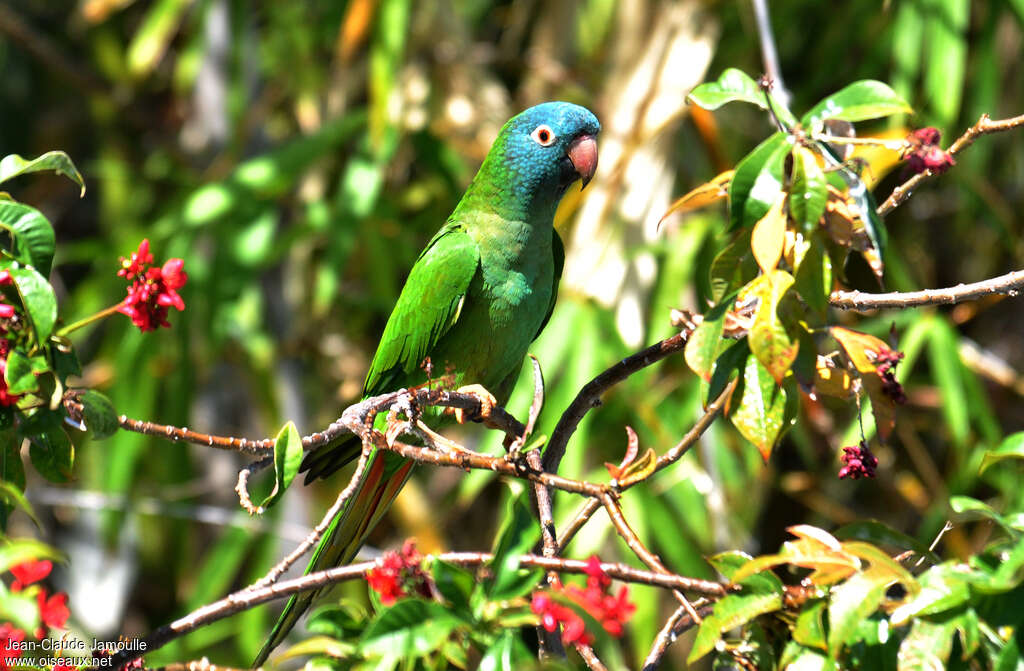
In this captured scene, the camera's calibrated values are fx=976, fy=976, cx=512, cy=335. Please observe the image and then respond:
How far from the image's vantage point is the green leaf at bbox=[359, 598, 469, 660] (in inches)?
39.8

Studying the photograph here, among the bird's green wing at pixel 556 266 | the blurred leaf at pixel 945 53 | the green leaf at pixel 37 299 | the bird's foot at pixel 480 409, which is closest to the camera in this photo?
the green leaf at pixel 37 299

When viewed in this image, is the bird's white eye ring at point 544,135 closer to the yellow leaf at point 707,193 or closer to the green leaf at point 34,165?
the yellow leaf at point 707,193

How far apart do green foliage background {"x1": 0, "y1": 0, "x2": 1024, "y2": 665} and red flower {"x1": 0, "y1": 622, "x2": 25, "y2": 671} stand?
5.51 ft

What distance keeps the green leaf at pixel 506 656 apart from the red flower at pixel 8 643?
1.74ft

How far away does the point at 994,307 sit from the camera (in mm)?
4145

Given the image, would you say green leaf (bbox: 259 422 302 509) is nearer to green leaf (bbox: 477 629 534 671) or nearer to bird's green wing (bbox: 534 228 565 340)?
green leaf (bbox: 477 629 534 671)

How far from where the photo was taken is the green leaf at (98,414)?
3.93 feet

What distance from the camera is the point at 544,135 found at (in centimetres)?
234

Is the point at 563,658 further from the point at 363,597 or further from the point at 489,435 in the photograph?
the point at 363,597

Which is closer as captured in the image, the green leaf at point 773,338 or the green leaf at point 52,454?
the green leaf at point 773,338

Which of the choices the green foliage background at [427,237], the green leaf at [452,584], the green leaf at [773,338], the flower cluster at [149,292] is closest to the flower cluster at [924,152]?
the green leaf at [773,338]

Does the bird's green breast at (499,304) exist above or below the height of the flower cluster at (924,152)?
below

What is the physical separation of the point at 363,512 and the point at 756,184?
123cm

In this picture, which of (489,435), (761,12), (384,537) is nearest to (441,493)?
(384,537)
